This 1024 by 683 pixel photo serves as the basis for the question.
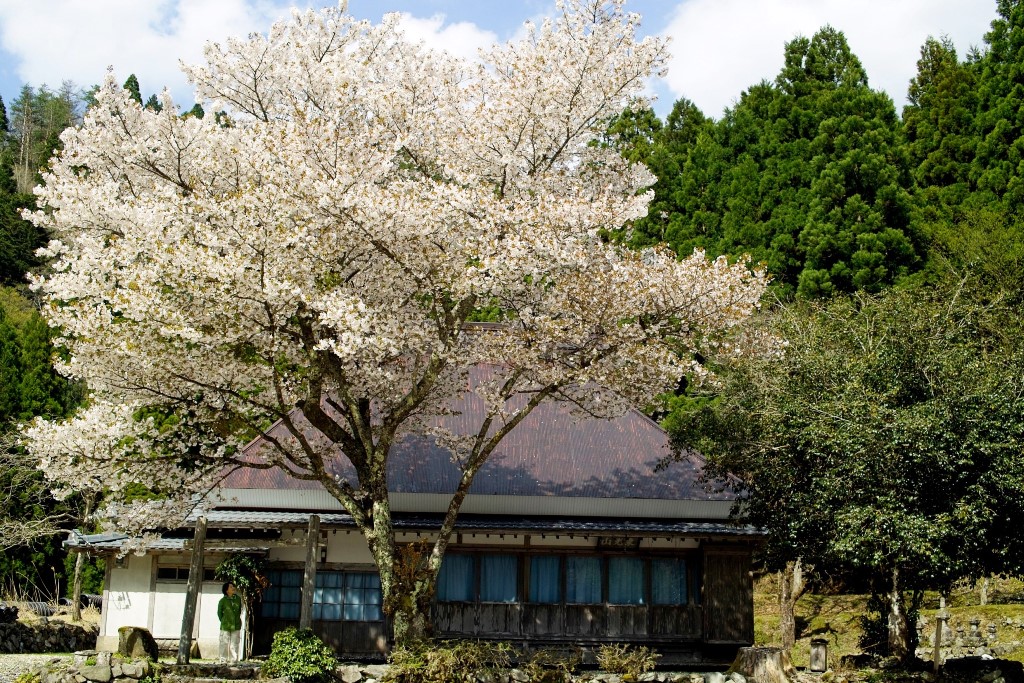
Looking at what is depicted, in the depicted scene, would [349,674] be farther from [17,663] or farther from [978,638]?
[978,638]

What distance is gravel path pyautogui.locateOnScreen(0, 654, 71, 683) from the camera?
1421cm

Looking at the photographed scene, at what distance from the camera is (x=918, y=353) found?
44.7 ft

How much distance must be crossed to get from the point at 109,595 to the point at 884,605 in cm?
1361

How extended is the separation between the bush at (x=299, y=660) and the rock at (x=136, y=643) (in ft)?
9.15

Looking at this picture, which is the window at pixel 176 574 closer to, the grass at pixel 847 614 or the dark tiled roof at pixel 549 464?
the dark tiled roof at pixel 549 464

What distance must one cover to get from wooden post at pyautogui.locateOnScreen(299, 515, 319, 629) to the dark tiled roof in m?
1.39

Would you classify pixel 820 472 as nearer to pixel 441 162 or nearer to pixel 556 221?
pixel 556 221

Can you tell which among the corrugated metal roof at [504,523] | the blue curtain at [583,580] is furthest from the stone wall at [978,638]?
the blue curtain at [583,580]

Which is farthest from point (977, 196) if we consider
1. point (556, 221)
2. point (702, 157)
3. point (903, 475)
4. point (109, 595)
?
point (109, 595)

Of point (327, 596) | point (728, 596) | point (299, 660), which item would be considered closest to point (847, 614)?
point (728, 596)

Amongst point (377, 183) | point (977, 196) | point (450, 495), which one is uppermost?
point (977, 196)

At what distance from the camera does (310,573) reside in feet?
51.4

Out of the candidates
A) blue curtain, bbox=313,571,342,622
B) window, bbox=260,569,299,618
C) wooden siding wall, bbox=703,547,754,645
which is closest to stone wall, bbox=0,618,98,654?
window, bbox=260,569,299,618

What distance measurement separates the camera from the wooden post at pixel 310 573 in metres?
15.4
